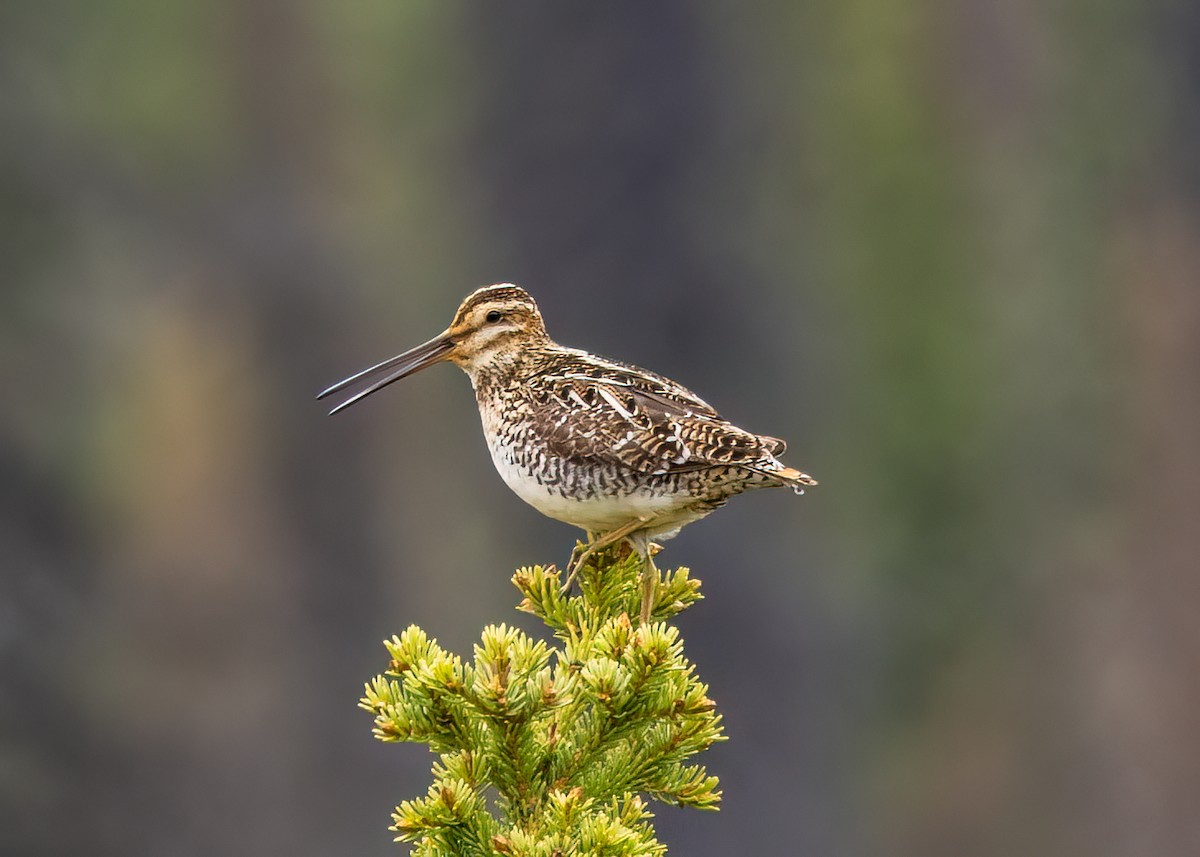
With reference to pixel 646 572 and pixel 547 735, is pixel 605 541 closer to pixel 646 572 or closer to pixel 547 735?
pixel 646 572

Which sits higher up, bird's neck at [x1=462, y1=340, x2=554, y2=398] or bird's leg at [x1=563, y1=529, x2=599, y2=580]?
bird's neck at [x1=462, y1=340, x2=554, y2=398]

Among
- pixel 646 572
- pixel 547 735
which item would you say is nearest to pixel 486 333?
pixel 646 572

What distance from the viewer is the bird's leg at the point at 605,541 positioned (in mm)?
2576

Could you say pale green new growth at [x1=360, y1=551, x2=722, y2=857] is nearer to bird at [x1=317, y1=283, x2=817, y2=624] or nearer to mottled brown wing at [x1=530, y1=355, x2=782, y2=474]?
bird at [x1=317, y1=283, x2=817, y2=624]

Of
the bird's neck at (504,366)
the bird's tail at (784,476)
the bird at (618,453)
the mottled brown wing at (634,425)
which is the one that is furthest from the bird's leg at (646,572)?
the bird's neck at (504,366)

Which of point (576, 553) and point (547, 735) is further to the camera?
point (576, 553)

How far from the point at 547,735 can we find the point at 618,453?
655mm

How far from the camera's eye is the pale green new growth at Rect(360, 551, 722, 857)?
198 cm

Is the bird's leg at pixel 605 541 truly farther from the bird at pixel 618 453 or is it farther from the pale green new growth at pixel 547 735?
the pale green new growth at pixel 547 735

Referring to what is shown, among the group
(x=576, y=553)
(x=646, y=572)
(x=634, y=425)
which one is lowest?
(x=646, y=572)

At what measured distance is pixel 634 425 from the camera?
8.84ft

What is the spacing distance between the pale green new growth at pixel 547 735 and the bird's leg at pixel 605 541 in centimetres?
38

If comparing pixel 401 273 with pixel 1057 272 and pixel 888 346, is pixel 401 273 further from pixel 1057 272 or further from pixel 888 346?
pixel 1057 272

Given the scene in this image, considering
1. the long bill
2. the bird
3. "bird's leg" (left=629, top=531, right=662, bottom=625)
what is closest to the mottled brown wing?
the bird
